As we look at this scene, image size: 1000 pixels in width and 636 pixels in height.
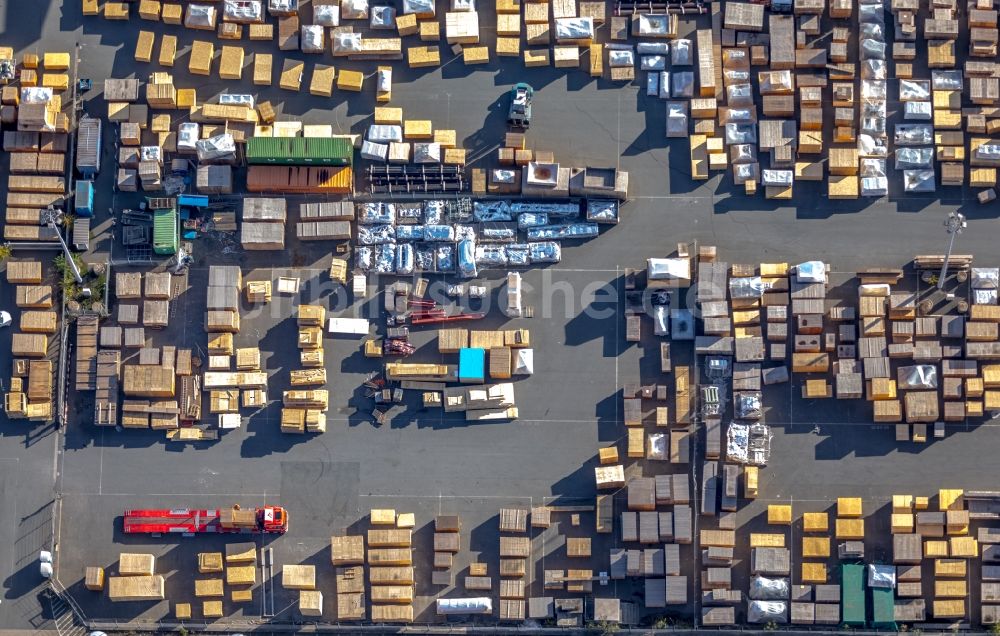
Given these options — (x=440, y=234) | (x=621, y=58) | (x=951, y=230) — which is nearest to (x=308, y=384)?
(x=440, y=234)

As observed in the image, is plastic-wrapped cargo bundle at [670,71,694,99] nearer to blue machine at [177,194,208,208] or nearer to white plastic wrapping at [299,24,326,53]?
white plastic wrapping at [299,24,326,53]

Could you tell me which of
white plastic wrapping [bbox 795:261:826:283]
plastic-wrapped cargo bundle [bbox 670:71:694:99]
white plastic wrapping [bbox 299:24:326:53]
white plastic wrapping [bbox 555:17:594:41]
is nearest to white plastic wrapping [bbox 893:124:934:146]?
white plastic wrapping [bbox 795:261:826:283]

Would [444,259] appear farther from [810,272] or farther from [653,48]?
[810,272]

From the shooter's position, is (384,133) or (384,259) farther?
(384,133)

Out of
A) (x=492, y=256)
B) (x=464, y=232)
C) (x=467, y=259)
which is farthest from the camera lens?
(x=464, y=232)

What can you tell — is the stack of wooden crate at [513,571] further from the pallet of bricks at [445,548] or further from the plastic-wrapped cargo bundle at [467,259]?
the plastic-wrapped cargo bundle at [467,259]

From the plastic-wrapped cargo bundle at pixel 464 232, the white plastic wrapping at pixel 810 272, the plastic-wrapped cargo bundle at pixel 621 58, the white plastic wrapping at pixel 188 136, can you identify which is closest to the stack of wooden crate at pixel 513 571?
the plastic-wrapped cargo bundle at pixel 464 232

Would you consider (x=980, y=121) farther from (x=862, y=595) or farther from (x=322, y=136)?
(x=322, y=136)
